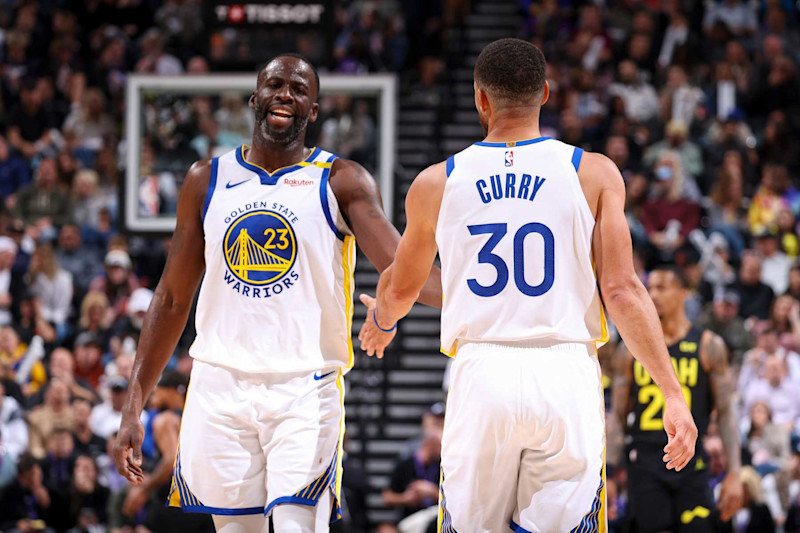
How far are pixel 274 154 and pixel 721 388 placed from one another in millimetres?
3797

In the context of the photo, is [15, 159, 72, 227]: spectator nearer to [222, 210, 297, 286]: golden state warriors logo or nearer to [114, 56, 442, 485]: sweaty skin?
[114, 56, 442, 485]: sweaty skin

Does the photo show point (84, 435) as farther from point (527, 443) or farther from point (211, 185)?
point (527, 443)

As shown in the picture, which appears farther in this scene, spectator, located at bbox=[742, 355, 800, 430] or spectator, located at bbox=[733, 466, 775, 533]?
spectator, located at bbox=[742, 355, 800, 430]

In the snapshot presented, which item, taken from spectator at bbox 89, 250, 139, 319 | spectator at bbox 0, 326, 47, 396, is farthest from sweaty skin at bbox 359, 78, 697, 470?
spectator at bbox 89, 250, 139, 319

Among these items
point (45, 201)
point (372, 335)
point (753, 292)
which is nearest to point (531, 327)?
point (372, 335)

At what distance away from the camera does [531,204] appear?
3.97 meters

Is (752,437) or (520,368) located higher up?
(520,368)

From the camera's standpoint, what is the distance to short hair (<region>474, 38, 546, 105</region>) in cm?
409

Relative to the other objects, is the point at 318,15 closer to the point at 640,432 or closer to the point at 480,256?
the point at 640,432

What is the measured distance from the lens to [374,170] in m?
10.4

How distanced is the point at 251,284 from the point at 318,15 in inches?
300

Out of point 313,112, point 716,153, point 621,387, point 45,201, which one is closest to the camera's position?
point 313,112

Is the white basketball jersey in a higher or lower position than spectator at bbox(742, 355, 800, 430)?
higher

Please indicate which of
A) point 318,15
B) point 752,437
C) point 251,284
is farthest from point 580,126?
point 251,284
